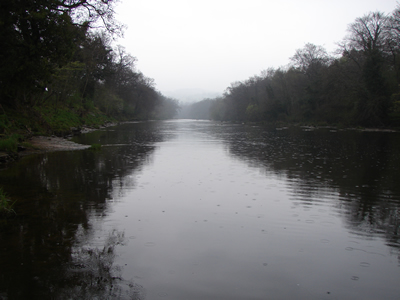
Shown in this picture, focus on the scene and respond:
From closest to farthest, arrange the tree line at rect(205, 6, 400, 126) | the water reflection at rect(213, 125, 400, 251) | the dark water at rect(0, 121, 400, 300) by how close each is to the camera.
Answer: the dark water at rect(0, 121, 400, 300), the water reflection at rect(213, 125, 400, 251), the tree line at rect(205, 6, 400, 126)

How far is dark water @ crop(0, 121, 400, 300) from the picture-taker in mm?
4340

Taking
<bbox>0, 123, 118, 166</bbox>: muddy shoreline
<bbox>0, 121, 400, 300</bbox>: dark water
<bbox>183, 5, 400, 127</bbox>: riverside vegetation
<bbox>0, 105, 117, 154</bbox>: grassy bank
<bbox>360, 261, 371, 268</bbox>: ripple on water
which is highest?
<bbox>183, 5, 400, 127</bbox>: riverside vegetation

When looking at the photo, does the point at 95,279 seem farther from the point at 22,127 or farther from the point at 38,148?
the point at 22,127

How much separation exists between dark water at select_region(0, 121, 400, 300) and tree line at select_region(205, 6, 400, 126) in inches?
1336

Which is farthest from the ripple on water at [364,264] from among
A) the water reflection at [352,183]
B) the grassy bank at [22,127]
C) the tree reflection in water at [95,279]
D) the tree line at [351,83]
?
the tree line at [351,83]

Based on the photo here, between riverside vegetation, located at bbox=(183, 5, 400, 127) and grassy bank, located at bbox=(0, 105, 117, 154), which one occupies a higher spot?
riverside vegetation, located at bbox=(183, 5, 400, 127)

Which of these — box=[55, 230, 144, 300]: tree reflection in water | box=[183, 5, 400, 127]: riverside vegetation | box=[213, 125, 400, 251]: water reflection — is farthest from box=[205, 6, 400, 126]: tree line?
box=[55, 230, 144, 300]: tree reflection in water

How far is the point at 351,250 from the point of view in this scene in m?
5.54

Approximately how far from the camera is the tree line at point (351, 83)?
44625 millimetres

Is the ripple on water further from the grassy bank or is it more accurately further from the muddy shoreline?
the grassy bank

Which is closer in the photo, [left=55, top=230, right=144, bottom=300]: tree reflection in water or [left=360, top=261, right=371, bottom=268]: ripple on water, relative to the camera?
[left=55, top=230, right=144, bottom=300]: tree reflection in water

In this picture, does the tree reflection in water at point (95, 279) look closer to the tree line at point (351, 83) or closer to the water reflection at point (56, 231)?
the water reflection at point (56, 231)

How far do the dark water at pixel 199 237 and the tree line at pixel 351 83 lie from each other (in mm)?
33944

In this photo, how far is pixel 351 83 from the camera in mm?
48938
